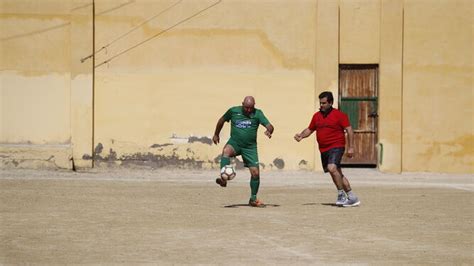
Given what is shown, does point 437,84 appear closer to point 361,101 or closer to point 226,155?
point 361,101

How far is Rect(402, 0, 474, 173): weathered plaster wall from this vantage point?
26.8 m

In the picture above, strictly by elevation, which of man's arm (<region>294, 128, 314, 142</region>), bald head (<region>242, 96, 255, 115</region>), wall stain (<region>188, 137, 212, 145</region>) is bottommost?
wall stain (<region>188, 137, 212, 145</region>)

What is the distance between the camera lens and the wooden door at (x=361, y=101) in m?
27.2

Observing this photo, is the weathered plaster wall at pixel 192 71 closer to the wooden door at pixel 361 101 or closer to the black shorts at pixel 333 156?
the wooden door at pixel 361 101

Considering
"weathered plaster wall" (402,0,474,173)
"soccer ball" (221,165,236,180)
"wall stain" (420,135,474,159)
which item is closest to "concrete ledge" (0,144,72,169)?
"weathered plaster wall" (402,0,474,173)

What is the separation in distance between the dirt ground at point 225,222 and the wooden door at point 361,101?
6.68 feet

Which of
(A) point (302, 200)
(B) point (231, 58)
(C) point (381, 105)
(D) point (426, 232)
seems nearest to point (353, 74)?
(C) point (381, 105)

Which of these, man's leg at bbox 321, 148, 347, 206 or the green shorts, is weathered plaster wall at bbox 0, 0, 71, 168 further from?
man's leg at bbox 321, 148, 347, 206

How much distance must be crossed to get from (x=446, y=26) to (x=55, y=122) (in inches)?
364

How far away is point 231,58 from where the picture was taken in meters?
26.8

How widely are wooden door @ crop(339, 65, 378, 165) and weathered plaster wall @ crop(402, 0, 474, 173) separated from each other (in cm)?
76

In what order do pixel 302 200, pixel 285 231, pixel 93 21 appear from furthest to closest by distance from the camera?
pixel 93 21 < pixel 302 200 < pixel 285 231

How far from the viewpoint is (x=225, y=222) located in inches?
611

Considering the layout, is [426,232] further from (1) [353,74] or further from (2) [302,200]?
(1) [353,74]
